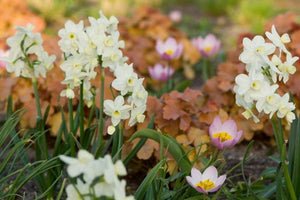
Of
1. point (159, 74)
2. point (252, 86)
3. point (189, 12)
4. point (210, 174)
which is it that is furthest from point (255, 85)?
point (189, 12)

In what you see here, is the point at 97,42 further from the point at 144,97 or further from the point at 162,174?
the point at 162,174

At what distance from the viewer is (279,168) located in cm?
184

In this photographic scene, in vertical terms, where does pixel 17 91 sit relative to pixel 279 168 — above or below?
above

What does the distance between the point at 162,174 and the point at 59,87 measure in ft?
2.99

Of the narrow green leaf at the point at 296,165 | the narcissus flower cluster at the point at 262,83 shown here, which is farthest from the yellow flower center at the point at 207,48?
the narcissus flower cluster at the point at 262,83

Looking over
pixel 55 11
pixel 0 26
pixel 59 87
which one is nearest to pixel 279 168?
pixel 59 87

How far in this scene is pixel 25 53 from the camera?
1903mm

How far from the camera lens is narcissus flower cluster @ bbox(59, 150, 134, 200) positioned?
1271 mm

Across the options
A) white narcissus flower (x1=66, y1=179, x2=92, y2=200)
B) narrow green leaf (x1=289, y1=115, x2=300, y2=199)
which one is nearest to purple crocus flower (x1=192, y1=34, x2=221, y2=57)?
narrow green leaf (x1=289, y1=115, x2=300, y2=199)

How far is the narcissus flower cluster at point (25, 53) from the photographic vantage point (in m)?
1.88

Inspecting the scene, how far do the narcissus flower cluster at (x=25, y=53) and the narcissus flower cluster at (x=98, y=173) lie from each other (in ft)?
2.36

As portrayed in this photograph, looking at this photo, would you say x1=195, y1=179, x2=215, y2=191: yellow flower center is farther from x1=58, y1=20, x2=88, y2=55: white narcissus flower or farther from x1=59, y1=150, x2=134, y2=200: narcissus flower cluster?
x1=58, y1=20, x2=88, y2=55: white narcissus flower

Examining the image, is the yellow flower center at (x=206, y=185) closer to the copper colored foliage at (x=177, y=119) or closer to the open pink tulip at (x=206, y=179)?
the open pink tulip at (x=206, y=179)

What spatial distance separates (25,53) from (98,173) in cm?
77
